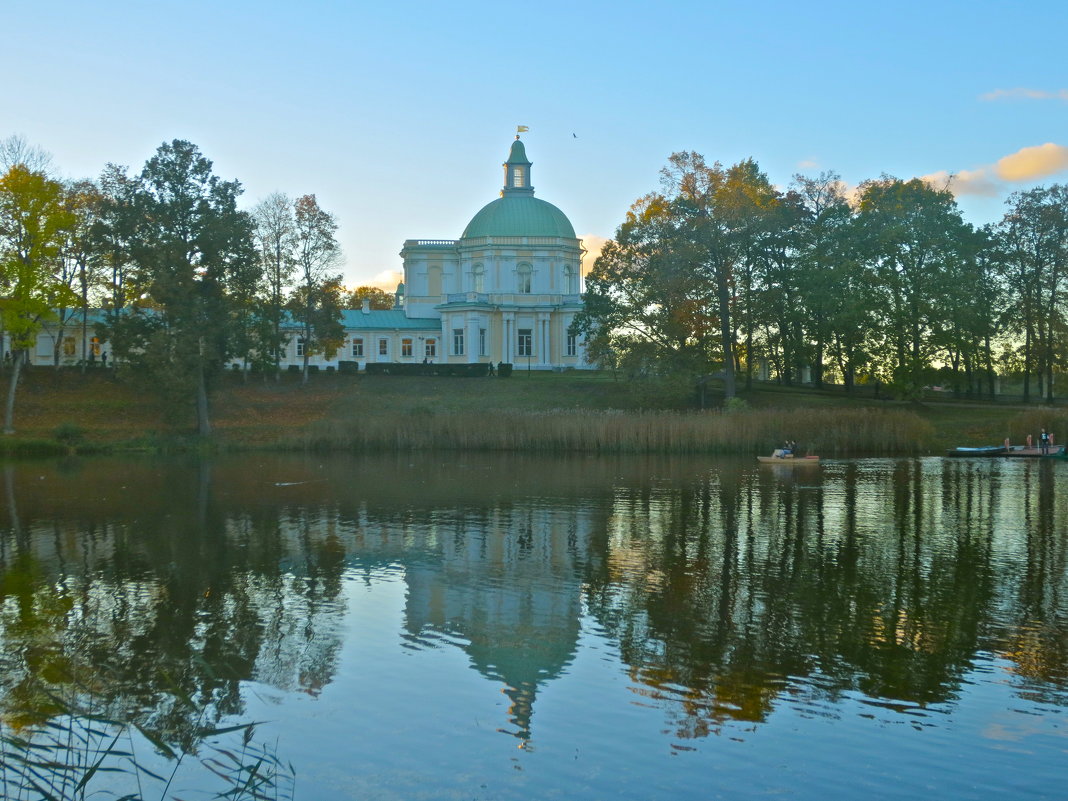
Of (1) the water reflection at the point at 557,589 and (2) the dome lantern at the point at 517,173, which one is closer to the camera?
(1) the water reflection at the point at 557,589

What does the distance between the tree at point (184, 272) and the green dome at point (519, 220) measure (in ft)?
99.3

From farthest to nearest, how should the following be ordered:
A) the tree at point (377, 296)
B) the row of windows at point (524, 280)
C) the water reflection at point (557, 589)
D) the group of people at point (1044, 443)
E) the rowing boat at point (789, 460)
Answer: the tree at point (377, 296)
the row of windows at point (524, 280)
the group of people at point (1044, 443)
the rowing boat at point (789, 460)
the water reflection at point (557, 589)

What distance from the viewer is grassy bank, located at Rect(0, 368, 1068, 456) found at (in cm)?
4334

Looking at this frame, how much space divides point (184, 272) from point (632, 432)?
20203mm

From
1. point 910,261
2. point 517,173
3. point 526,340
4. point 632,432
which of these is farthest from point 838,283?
point 517,173

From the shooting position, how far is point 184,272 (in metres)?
47.0

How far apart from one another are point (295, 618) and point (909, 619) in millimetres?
8010

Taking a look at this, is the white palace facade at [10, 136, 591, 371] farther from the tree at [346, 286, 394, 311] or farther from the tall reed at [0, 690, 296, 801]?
the tall reed at [0, 690, 296, 801]

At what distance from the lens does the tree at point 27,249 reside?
46281 mm

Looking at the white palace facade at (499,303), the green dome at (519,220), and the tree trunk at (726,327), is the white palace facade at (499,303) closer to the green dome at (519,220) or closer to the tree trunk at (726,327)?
the green dome at (519,220)

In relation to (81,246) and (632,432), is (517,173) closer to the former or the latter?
(81,246)

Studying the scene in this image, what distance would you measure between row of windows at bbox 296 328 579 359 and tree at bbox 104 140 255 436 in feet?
82.0

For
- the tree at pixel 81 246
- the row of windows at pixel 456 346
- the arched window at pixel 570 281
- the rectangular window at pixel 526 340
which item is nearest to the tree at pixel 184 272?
the tree at pixel 81 246

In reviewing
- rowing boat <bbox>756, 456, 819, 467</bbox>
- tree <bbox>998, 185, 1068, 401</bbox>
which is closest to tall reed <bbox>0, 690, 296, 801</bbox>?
rowing boat <bbox>756, 456, 819, 467</bbox>
